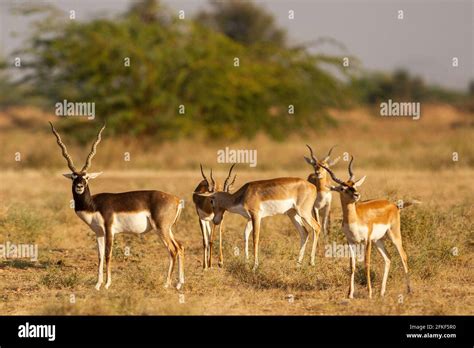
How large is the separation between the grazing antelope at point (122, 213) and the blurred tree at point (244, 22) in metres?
43.0

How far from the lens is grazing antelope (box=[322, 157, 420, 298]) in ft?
31.9

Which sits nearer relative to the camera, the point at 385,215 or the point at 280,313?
the point at 280,313

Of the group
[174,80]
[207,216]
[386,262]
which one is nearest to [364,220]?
[386,262]

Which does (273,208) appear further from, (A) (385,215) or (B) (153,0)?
(B) (153,0)

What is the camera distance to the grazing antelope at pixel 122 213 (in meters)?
10.5


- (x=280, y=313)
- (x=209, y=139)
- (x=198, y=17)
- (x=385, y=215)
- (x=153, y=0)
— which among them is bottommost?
(x=280, y=313)

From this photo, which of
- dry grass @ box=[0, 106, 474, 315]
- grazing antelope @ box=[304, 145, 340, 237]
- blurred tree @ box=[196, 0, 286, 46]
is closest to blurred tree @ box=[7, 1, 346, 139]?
dry grass @ box=[0, 106, 474, 315]

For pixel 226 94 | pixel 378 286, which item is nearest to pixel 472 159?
pixel 226 94

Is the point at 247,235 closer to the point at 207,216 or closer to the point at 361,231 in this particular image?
the point at 207,216

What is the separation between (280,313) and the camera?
30.6 ft

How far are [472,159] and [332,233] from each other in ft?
42.8

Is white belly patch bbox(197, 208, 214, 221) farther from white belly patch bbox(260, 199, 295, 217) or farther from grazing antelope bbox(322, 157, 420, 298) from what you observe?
grazing antelope bbox(322, 157, 420, 298)

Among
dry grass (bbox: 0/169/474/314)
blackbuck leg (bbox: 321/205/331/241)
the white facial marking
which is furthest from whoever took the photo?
blackbuck leg (bbox: 321/205/331/241)

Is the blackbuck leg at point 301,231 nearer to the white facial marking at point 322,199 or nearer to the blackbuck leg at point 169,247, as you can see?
the white facial marking at point 322,199
